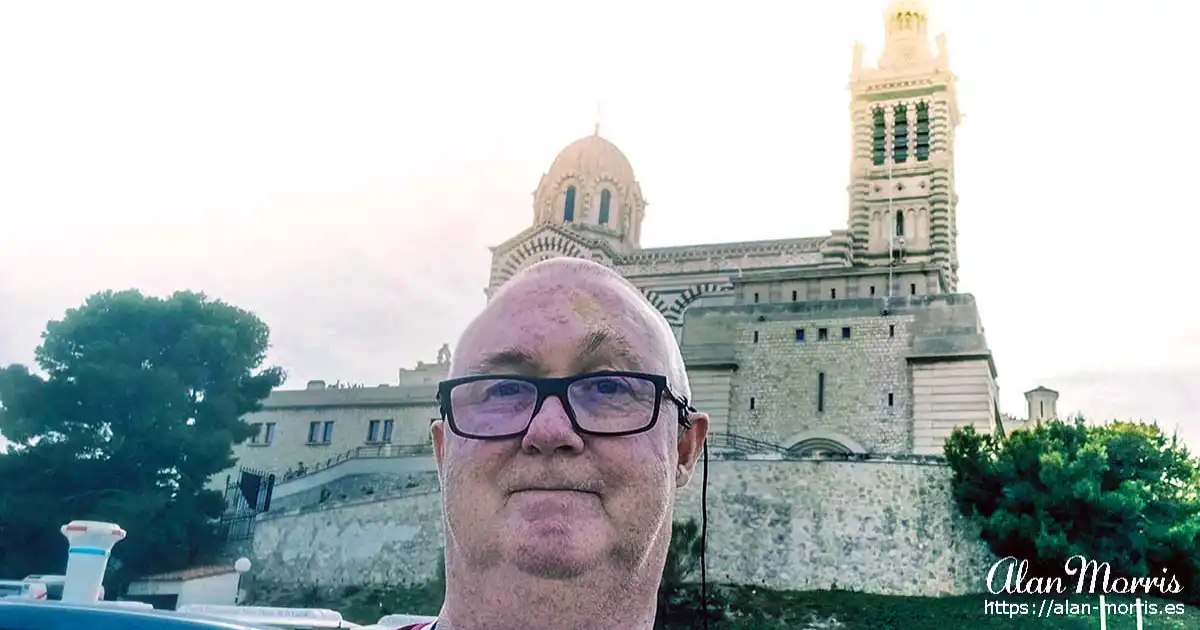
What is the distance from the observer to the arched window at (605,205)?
4066 cm

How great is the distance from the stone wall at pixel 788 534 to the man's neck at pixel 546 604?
20259 mm

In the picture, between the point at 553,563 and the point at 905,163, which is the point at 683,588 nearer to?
the point at 553,563

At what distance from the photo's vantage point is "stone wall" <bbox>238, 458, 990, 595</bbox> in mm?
20016

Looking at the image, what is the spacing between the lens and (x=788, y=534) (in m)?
21.0

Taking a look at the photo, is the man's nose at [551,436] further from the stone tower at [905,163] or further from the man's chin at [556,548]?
the stone tower at [905,163]

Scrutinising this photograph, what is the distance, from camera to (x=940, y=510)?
2044 centimetres

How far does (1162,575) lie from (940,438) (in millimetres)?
6938

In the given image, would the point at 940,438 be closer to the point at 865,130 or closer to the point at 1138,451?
the point at 1138,451

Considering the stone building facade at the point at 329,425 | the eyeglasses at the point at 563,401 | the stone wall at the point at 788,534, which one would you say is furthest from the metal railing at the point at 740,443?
the eyeglasses at the point at 563,401

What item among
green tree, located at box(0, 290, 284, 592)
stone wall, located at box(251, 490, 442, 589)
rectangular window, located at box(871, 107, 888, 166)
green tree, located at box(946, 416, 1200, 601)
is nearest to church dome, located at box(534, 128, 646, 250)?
rectangular window, located at box(871, 107, 888, 166)

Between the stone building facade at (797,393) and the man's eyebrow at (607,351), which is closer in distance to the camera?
the man's eyebrow at (607,351)

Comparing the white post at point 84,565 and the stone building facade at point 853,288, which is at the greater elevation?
the stone building facade at point 853,288

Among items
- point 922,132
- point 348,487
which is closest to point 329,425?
point 348,487

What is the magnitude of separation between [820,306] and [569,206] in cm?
1638
